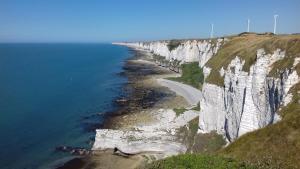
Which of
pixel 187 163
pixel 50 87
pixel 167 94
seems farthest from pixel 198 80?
pixel 187 163

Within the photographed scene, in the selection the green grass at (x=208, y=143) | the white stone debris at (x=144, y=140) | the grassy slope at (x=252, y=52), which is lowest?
the white stone debris at (x=144, y=140)

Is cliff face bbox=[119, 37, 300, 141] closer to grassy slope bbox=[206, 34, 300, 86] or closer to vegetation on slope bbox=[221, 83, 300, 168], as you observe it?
grassy slope bbox=[206, 34, 300, 86]

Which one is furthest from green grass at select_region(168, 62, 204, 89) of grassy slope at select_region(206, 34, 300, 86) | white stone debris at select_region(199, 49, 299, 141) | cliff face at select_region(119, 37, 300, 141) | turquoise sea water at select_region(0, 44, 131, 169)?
white stone debris at select_region(199, 49, 299, 141)

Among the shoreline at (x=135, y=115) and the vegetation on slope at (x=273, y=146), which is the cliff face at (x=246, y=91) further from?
the shoreline at (x=135, y=115)

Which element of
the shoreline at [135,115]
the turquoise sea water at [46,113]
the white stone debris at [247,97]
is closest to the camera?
the white stone debris at [247,97]

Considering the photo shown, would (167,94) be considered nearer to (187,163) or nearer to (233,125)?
(233,125)

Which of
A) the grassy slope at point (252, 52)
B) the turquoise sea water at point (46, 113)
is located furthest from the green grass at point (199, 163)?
the turquoise sea water at point (46, 113)

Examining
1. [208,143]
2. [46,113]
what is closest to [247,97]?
[208,143]

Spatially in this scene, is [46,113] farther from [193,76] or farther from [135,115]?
[193,76]
